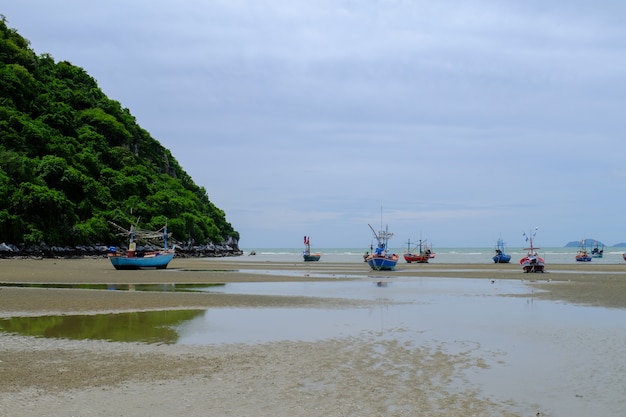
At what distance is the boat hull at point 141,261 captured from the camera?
61656mm

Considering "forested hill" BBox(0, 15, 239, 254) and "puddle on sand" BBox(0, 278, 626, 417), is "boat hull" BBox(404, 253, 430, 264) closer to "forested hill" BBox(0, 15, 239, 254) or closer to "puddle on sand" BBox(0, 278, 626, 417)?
"forested hill" BBox(0, 15, 239, 254)

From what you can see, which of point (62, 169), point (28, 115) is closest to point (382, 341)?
point (62, 169)

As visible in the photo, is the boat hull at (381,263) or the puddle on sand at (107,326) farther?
the boat hull at (381,263)

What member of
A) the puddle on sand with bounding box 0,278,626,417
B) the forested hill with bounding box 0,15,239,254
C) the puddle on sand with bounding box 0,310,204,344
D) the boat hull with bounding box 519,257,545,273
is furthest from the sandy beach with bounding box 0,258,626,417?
the forested hill with bounding box 0,15,239,254

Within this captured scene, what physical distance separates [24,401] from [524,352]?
12687 millimetres

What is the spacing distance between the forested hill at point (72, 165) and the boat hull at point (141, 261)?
26341 millimetres

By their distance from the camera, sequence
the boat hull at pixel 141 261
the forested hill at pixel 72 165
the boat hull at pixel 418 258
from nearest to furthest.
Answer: the boat hull at pixel 141 261
the forested hill at pixel 72 165
the boat hull at pixel 418 258

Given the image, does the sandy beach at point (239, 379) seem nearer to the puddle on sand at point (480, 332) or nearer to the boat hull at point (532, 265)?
the puddle on sand at point (480, 332)

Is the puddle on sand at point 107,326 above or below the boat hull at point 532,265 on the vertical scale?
below

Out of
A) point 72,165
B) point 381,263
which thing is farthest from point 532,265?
point 72,165

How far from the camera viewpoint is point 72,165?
106 m

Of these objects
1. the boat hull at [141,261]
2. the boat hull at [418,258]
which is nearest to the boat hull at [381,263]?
the boat hull at [141,261]

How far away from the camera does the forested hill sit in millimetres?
86625

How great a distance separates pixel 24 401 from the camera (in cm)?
1034
